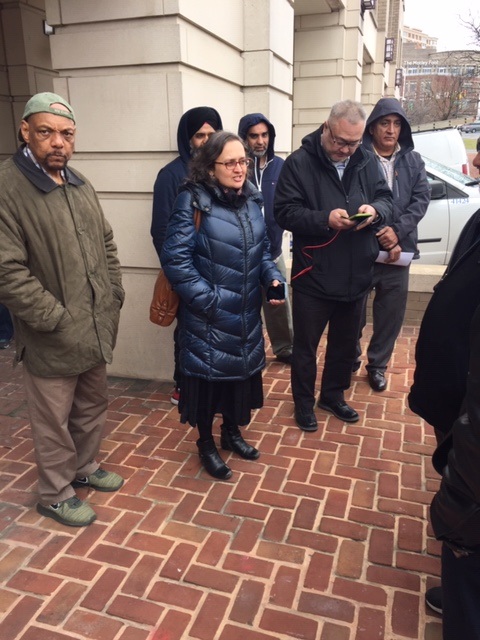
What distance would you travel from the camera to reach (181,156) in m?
3.84

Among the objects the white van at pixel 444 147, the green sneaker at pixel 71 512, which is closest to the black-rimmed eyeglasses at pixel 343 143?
the green sneaker at pixel 71 512

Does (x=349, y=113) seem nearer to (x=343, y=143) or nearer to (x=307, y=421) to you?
(x=343, y=143)

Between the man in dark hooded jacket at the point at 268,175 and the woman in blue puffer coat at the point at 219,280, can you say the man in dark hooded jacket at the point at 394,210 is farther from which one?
the woman in blue puffer coat at the point at 219,280

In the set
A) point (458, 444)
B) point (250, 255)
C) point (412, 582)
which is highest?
point (250, 255)

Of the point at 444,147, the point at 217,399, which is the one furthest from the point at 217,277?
the point at 444,147

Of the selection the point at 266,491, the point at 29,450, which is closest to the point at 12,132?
the point at 29,450

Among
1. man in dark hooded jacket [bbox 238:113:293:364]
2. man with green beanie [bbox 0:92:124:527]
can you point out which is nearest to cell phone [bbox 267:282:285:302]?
man with green beanie [bbox 0:92:124:527]

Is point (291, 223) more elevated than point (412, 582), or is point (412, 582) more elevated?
point (291, 223)

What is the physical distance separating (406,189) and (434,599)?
2948mm

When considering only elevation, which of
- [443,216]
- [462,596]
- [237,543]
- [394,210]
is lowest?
[237,543]

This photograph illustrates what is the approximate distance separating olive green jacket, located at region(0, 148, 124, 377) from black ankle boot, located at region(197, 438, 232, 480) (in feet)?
2.87

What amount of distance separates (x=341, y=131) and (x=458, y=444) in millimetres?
2273

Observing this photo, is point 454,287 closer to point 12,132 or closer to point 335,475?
point 335,475

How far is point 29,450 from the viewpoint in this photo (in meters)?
3.62
